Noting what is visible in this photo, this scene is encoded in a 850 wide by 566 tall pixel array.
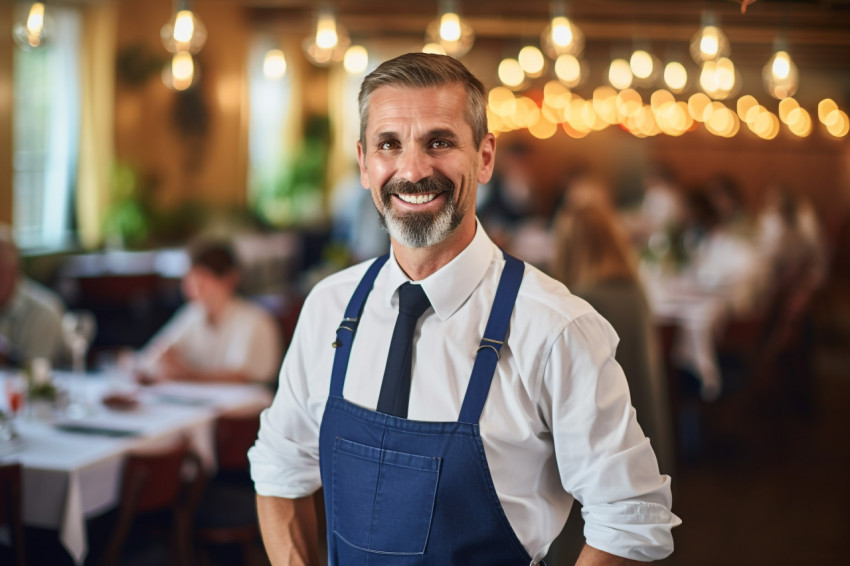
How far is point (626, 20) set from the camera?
9.88 meters

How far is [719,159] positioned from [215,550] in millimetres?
14889

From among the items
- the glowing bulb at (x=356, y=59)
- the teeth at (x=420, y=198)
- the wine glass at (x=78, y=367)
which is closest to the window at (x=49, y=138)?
the glowing bulb at (x=356, y=59)

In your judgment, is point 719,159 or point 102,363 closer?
point 102,363

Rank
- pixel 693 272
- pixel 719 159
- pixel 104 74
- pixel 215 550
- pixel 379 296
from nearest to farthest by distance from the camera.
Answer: pixel 379 296 < pixel 215 550 < pixel 693 272 < pixel 104 74 < pixel 719 159

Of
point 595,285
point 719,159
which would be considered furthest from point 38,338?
point 719,159

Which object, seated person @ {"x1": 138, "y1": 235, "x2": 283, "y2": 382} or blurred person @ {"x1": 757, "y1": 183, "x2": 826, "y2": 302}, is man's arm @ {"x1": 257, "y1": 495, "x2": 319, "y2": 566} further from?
blurred person @ {"x1": 757, "y1": 183, "x2": 826, "y2": 302}

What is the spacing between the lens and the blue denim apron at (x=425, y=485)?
1591mm

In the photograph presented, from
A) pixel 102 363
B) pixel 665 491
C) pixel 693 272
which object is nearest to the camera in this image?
pixel 665 491

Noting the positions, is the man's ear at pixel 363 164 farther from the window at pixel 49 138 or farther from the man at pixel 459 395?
the window at pixel 49 138

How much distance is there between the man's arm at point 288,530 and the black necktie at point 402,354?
34 centimetres

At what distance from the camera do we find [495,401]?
1.61m

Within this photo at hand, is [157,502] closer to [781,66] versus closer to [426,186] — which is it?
[426,186]

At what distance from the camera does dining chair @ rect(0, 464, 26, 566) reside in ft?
9.20

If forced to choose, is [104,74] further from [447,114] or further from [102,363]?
[447,114]
